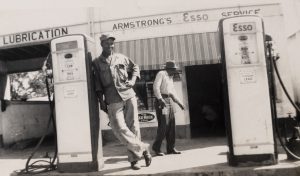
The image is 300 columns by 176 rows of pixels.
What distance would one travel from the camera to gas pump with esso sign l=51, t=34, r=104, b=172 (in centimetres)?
589

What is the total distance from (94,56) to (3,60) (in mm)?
9651

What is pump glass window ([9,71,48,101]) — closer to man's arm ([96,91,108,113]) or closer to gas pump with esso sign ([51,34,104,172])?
gas pump with esso sign ([51,34,104,172])

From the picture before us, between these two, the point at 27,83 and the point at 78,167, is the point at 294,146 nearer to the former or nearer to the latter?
the point at 78,167

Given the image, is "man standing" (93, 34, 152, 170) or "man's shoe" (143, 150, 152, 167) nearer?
"man standing" (93, 34, 152, 170)

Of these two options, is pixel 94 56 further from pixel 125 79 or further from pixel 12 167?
pixel 12 167

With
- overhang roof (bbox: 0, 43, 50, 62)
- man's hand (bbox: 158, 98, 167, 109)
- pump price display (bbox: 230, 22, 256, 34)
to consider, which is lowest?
man's hand (bbox: 158, 98, 167, 109)

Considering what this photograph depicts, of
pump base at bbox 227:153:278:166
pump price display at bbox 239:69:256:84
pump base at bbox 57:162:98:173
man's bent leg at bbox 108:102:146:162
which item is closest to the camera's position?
pump base at bbox 227:153:278:166

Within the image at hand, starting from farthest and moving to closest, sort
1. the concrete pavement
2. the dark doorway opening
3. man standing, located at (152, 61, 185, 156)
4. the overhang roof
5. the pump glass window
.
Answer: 1. the pump glass window
2. the dark doorway opening
3. the overhang roof
4. man standing, located at (152, 61, 185, 156)
5. the concrete pavement

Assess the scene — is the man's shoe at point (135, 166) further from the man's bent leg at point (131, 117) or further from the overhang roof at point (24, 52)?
the overhang roof at point (24, 52)

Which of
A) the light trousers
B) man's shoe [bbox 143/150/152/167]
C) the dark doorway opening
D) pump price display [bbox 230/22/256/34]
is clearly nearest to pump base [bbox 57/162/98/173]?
the light trousers

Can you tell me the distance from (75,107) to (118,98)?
2.46 feet

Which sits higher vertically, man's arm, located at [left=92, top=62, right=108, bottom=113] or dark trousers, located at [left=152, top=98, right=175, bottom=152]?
man's arm, located at [left=92, top=62, right=108, bottom=113]

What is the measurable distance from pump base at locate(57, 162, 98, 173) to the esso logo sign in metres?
3.06

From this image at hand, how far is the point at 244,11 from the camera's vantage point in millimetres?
10742
